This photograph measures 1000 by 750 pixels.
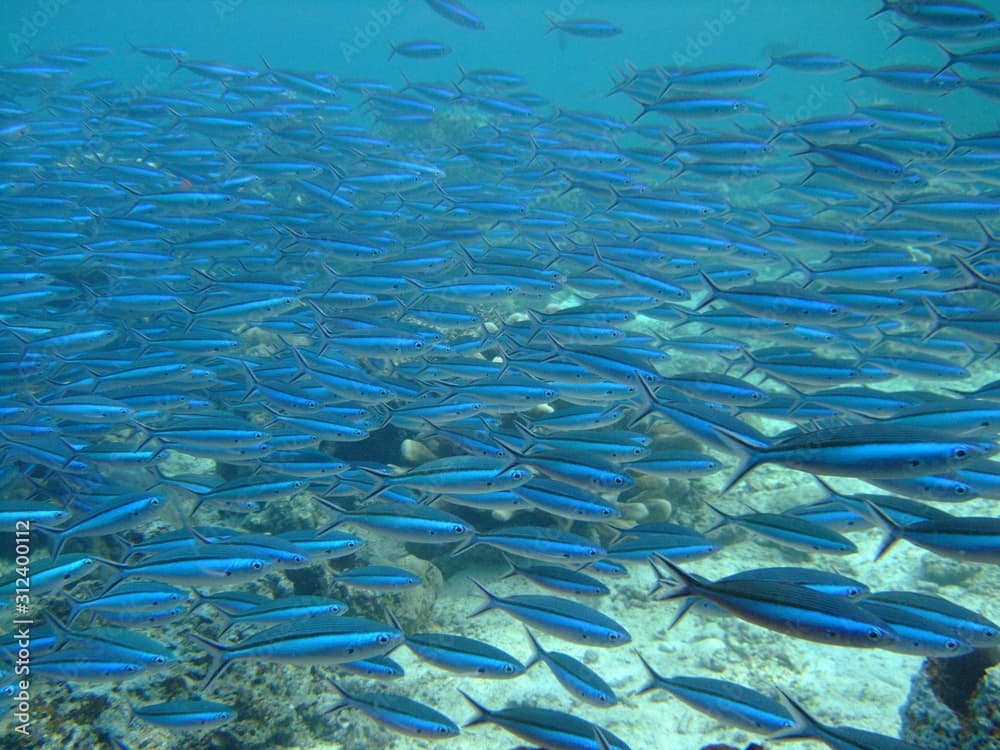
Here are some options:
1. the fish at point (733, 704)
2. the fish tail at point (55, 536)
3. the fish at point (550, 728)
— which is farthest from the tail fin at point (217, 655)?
the fish at point (733, 704)

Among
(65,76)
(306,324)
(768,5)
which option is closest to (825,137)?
(306,324)

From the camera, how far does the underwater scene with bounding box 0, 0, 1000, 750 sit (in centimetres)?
294

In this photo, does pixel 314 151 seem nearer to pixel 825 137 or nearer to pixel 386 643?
pixel 825 137

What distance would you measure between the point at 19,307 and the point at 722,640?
830cm

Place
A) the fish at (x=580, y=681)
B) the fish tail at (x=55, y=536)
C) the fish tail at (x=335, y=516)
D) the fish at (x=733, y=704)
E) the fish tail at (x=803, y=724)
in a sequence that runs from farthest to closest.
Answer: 1. the fish tail at (x=55, y=536)
2. the fish tail at (x=335, y=516)
3. the fish at (x=580, y=681)
4. the fish at (x=733, y=704)
5. the fish tail at (x=803, y=724)

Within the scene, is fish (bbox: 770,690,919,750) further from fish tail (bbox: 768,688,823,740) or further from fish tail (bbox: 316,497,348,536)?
fish tail (bbox: 316,497,348,536)

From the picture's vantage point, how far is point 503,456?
3.94m

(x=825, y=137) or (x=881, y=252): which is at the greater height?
(x=825, y=137)

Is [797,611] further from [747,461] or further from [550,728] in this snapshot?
[550,728]

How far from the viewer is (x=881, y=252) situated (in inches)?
209

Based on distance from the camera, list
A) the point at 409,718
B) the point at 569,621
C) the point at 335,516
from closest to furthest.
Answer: the point at 409,718 → the point at 569,621 → the point at 335,516

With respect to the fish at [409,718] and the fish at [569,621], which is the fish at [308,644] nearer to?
the fish at [409,718]

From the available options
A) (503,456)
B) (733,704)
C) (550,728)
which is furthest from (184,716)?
(733,704)

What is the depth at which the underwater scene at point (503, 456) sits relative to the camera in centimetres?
294
